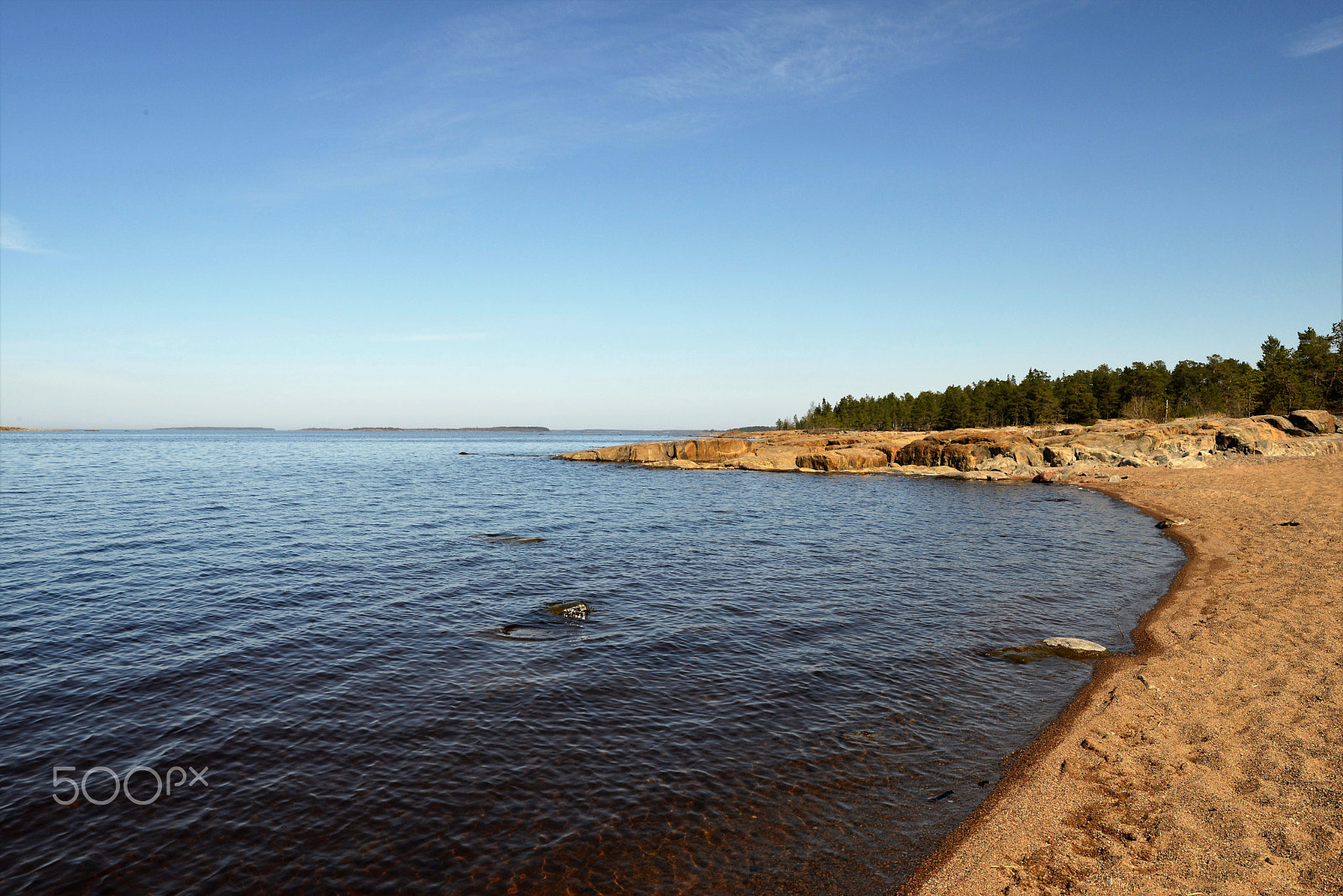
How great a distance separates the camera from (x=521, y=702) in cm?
1365

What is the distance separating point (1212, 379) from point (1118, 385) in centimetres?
1518

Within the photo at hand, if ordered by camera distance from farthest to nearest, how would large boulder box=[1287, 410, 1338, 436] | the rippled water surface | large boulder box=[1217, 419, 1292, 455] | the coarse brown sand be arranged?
large boulder box=[1287, 410, 1338, 436], large boulder box=[1217, 419, 1292, 455], the rippled water surface, the coarse brown sand

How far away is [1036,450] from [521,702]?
244 feet

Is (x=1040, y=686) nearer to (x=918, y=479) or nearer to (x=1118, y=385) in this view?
(x=918, y=479)

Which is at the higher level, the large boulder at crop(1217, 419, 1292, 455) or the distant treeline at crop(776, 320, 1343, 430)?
A: the distant treeline at crop(776, 320, 1343, 430)

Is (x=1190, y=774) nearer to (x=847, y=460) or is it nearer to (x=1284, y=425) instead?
(x=847, y=460)

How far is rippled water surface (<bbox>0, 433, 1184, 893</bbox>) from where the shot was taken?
9.02m

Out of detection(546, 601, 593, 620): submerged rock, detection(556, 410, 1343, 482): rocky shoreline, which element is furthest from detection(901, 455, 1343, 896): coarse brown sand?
detection(556, 410, 1343, 482): rocky shoreline

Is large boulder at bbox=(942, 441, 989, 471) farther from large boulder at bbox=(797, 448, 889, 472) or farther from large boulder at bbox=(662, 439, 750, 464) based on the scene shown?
large boulder at bbox=(662, 439, 750, 464)

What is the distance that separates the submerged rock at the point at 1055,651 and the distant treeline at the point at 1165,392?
123 metres

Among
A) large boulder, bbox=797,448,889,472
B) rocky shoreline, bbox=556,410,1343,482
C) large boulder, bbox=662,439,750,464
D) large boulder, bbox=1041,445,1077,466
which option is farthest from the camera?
large boulder, bbox=662,439,750,464

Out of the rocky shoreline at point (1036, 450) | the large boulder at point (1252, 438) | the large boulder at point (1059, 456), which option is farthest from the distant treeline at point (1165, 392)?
the large boulder at point (1059, 456)

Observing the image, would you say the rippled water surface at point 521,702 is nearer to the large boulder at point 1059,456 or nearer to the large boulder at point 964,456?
the large boulder at point 964,456

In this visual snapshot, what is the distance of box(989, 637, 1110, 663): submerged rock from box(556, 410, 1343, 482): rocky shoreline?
169 ft
